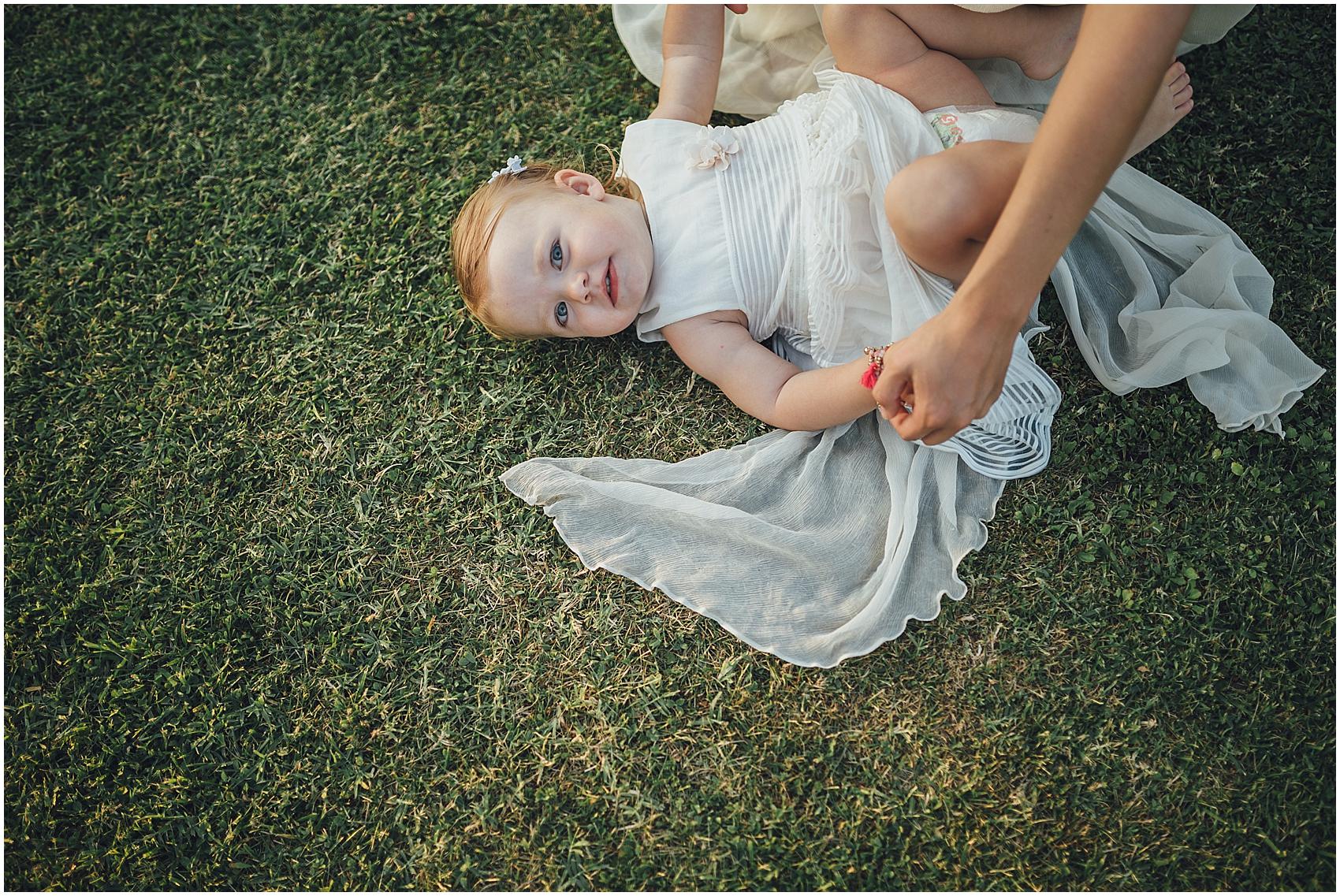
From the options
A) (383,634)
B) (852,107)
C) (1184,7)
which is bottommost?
(383,634)

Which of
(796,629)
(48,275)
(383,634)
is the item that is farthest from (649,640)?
(48,275)

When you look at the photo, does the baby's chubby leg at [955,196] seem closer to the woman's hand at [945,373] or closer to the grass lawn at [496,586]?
the woman's hand at [945,373]

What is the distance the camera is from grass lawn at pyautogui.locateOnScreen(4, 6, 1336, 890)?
1.94 m

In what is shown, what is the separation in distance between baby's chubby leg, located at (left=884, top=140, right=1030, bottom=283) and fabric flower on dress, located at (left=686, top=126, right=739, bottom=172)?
1.42 feet

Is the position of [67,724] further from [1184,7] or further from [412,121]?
[1184,7]

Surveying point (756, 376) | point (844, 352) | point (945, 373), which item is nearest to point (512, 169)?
point (756, 376)

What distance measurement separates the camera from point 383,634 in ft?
7.12

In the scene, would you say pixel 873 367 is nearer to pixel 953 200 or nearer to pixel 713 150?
pixel 953 200

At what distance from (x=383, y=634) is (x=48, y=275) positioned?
1.44 metres

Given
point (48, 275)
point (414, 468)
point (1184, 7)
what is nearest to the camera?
point (1184, 7)

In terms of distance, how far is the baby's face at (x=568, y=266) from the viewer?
2.12 metres

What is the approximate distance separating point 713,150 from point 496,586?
1.14 meters

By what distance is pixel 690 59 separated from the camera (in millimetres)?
2332

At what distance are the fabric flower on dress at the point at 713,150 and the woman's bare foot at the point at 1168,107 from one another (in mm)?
918
